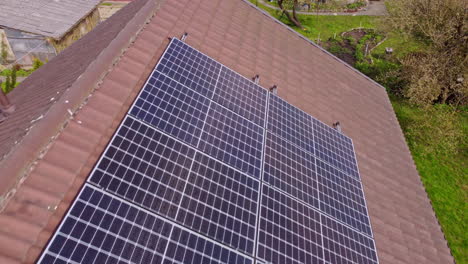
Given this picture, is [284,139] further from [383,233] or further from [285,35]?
[285,35]

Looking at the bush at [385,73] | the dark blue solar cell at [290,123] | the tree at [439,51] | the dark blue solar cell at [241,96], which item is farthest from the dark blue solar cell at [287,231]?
the bush at [385,73]

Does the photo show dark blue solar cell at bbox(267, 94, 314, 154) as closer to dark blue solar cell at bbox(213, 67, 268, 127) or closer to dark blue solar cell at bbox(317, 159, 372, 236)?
dark blue solar cell at bbox(213, 67, 268, 127)

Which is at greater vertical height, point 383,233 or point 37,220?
point 37,220

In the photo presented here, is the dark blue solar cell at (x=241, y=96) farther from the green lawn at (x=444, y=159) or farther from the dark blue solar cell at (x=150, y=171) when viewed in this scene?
the green lawn at (x=444, y=159)

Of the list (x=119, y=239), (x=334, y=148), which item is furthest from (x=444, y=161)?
(x=119, y=239)

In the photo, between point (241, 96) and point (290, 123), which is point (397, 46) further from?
point (241, 96)

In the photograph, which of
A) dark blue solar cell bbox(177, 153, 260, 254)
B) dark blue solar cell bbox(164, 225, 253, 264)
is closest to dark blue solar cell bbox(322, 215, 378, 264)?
dark blue solar cell bbox(177, 153, 260, 254)

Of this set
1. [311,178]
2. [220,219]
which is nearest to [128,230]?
[220,219]
